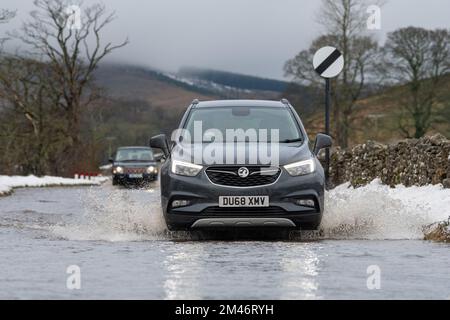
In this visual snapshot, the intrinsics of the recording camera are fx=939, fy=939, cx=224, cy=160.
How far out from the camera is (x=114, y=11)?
2360 inches

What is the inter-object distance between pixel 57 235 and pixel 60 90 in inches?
1959

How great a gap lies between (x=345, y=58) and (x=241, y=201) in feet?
149

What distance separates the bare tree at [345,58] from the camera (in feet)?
181

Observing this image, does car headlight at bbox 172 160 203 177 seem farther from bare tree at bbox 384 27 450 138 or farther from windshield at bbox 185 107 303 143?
bare tree at bbox 384 27 450 138

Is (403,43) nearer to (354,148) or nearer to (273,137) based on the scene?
(354,148)

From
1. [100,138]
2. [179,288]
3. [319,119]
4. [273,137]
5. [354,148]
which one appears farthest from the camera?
[100,138]

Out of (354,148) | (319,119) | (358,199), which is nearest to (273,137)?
(358,199)

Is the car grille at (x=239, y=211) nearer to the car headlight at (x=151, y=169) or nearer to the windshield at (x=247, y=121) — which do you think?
the windshield at (x=247, y=121)

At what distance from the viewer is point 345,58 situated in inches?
2158

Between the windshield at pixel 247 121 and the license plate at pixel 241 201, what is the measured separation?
124 centimetres

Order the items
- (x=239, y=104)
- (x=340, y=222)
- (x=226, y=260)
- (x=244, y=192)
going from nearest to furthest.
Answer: (x=226, y=260) < (x=244, y=192) < (x=340, y=222) < (x=239, y=104)

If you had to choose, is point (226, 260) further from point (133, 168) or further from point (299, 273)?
point (133, 168)

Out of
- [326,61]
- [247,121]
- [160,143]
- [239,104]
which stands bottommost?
[160,143]

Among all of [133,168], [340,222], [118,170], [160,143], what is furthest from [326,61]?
[118,170]
